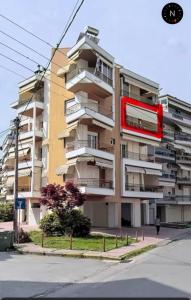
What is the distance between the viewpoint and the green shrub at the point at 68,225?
1254 inches

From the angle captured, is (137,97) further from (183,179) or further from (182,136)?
(183,179)

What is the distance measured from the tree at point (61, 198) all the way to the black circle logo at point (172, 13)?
934 inches

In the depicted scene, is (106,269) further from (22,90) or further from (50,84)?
(22,90)

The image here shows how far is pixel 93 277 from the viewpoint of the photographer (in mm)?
15656

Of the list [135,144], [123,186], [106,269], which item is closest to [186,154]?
[135,144]

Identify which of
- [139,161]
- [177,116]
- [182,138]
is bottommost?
[139,161]

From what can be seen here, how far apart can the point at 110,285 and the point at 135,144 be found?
33.2 m

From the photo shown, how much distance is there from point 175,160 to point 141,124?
19193 millimetres

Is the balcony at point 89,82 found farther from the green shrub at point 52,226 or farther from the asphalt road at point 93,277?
the asphalt road at point 93,277

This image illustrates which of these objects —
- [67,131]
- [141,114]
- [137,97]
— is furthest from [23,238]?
[137,97]

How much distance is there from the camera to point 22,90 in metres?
49.4

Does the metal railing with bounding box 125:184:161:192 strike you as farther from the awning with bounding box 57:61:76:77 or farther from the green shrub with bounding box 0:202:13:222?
the green shrub with bounding box 0:202:13:222

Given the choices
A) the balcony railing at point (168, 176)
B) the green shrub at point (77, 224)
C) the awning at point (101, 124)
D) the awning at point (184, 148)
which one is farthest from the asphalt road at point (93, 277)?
the awning at point (184, 148)

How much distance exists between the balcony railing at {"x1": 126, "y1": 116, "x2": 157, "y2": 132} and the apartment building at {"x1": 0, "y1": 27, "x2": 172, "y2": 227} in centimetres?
11
